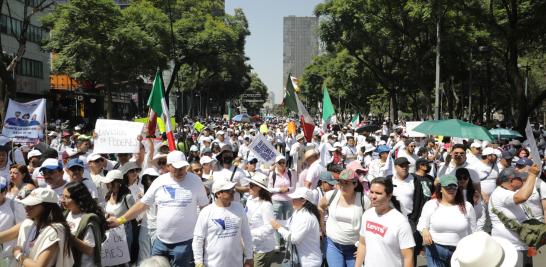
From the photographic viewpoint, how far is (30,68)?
40.2m

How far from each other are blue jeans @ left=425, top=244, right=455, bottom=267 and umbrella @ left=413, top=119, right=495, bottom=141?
3109 mm

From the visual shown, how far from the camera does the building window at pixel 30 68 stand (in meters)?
38.3

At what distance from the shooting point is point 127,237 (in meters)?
6.09

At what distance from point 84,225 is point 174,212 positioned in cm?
137

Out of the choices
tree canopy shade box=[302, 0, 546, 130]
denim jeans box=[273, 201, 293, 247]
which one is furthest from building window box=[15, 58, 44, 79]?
denim jeans box=[273, 201, 293, 247]

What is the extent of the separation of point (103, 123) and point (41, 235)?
550 cm

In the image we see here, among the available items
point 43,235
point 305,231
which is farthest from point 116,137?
point 43,235

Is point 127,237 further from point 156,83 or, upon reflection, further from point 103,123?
point 156,83

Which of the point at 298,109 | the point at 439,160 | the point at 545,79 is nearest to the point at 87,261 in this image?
the point at 298,109

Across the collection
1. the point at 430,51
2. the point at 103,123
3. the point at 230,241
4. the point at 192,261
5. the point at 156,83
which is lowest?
the point at 192,261

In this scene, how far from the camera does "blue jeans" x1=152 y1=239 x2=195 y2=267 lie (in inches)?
224

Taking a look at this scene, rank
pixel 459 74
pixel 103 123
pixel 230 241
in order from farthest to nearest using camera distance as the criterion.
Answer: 1. pixel 459 74
2. pixel 103 123
3. pixel 230 241

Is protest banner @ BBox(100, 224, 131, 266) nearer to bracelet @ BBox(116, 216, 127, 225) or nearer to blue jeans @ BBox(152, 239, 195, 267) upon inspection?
bracelet @ BBox(116, 216, 127, 225)

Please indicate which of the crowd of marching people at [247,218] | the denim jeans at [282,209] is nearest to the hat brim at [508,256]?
the crowd of marching people at [247,218]
